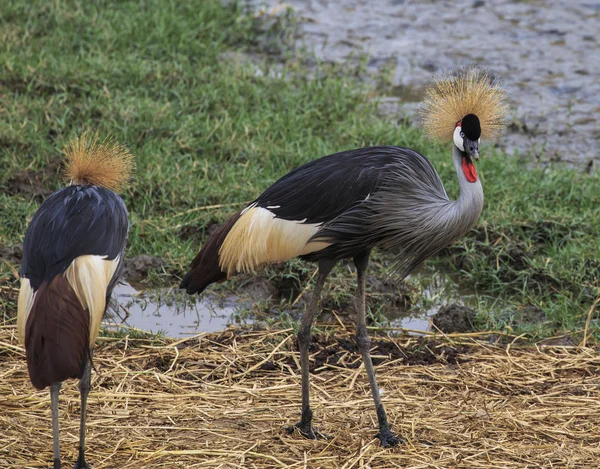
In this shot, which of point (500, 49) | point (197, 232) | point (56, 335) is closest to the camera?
point (56, 335)

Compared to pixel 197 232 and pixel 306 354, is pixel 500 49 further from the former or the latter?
pixel 306 354

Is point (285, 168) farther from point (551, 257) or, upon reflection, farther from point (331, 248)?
point (331, 248)

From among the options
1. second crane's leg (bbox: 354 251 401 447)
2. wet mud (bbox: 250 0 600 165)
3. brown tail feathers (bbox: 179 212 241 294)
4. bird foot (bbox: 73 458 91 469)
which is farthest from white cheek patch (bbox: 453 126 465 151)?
wet mud (bbox: 250 0 600 165)

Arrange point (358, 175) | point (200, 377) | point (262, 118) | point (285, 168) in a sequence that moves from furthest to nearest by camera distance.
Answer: point (262, 118)
point (285, 168)
point (200, 377)
point (358, 175)

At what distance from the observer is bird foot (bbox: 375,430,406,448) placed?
3.92 m

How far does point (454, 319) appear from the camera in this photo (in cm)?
514

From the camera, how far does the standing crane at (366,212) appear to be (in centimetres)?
395

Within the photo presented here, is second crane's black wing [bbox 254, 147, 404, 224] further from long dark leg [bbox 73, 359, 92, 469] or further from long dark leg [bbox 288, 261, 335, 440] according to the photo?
long dark leg [bbox 73, 359, 92, 469]

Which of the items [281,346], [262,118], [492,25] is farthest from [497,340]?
[492,25]

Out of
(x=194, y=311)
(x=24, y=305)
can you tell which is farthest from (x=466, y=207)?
(x=194, y=311)

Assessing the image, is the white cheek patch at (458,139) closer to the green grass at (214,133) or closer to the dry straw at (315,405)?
the dry straw at (315,405)

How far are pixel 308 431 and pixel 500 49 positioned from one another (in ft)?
18.5

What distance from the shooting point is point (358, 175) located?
4.00 metres

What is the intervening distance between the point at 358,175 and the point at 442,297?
1756 mm
